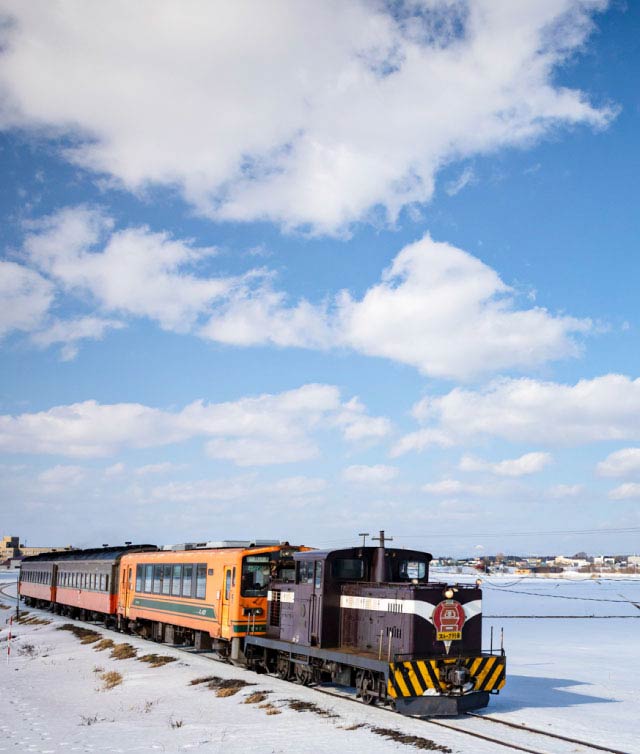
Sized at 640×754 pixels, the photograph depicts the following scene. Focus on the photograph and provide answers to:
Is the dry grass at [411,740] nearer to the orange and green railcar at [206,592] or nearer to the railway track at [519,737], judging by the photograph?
the railway track at [519,737]

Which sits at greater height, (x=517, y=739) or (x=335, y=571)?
(x=335, y=571)

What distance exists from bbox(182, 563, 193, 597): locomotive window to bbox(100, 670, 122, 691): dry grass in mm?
4158

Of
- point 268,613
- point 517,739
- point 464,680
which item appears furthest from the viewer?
point 268,613

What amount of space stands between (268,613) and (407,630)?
6.73 m

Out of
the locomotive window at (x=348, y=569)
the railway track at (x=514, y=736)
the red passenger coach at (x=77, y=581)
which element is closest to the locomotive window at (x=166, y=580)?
the red passenger coach at (x=77, y=581)

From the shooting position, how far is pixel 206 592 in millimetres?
23562

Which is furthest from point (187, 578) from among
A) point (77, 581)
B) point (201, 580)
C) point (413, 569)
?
point (77, 581)

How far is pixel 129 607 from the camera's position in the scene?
31.4 m

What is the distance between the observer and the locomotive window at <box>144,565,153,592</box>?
29016mm

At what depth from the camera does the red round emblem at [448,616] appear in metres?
15.6

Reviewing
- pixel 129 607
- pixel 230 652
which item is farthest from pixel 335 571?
pixel 129 607

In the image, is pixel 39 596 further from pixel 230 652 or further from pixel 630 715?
pixel 630 715

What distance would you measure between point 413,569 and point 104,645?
16.1m

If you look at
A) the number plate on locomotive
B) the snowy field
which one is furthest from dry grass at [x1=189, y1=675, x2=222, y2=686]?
the number plate on locomotive
